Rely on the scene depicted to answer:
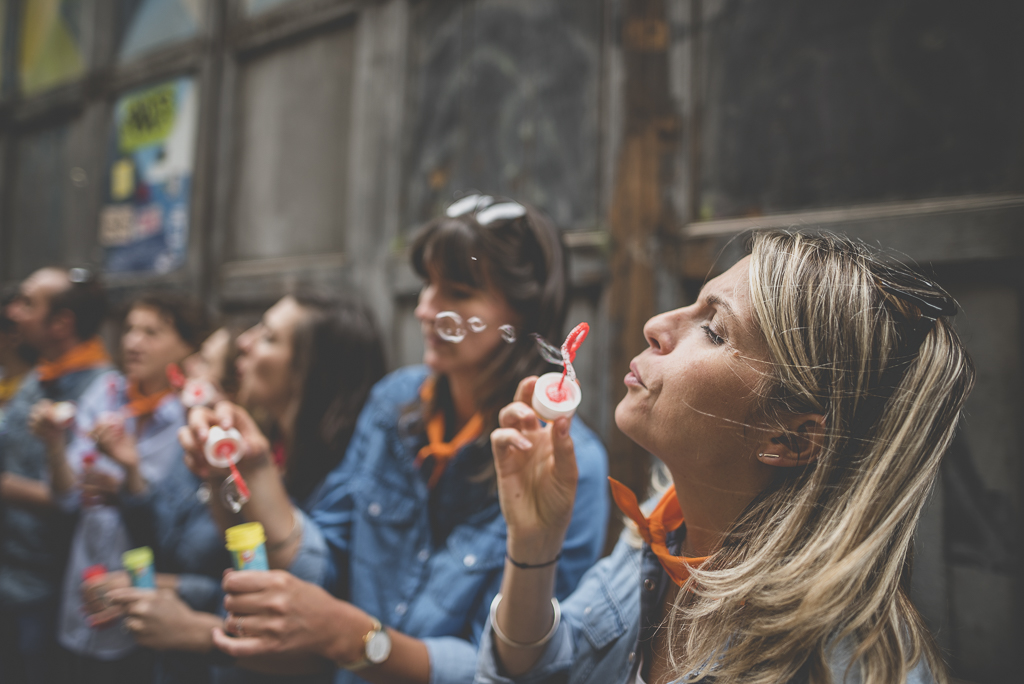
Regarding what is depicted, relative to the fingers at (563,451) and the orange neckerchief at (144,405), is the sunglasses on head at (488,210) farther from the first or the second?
the orange neckerchief at (144,405)

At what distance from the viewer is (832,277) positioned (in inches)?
36.7

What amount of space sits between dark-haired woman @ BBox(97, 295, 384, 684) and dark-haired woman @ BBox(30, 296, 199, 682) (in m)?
0.23

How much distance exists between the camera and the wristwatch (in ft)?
4.28

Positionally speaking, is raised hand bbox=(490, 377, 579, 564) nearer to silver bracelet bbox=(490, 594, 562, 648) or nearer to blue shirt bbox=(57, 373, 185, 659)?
silver bracelet bbox=(490, 594, 562, 648)

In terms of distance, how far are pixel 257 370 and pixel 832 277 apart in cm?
177

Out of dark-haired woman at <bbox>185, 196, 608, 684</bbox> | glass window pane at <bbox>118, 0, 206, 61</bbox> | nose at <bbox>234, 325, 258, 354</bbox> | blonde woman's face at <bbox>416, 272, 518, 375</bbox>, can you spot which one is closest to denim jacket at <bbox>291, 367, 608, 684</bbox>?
dark-haired woman at <bbox>185, 196, 608, 684</bbox>

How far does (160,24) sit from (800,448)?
4.46m

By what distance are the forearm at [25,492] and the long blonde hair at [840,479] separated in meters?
2.77

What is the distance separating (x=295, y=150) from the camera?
331 cm

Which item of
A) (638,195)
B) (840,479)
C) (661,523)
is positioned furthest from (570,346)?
(638,195)

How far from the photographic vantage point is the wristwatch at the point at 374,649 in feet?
4.28

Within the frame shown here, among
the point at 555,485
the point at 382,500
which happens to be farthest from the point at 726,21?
the point at 382,500

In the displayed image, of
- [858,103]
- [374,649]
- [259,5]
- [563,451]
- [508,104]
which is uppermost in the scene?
[259,5]

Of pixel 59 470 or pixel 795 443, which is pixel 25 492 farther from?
pixel 795 443
